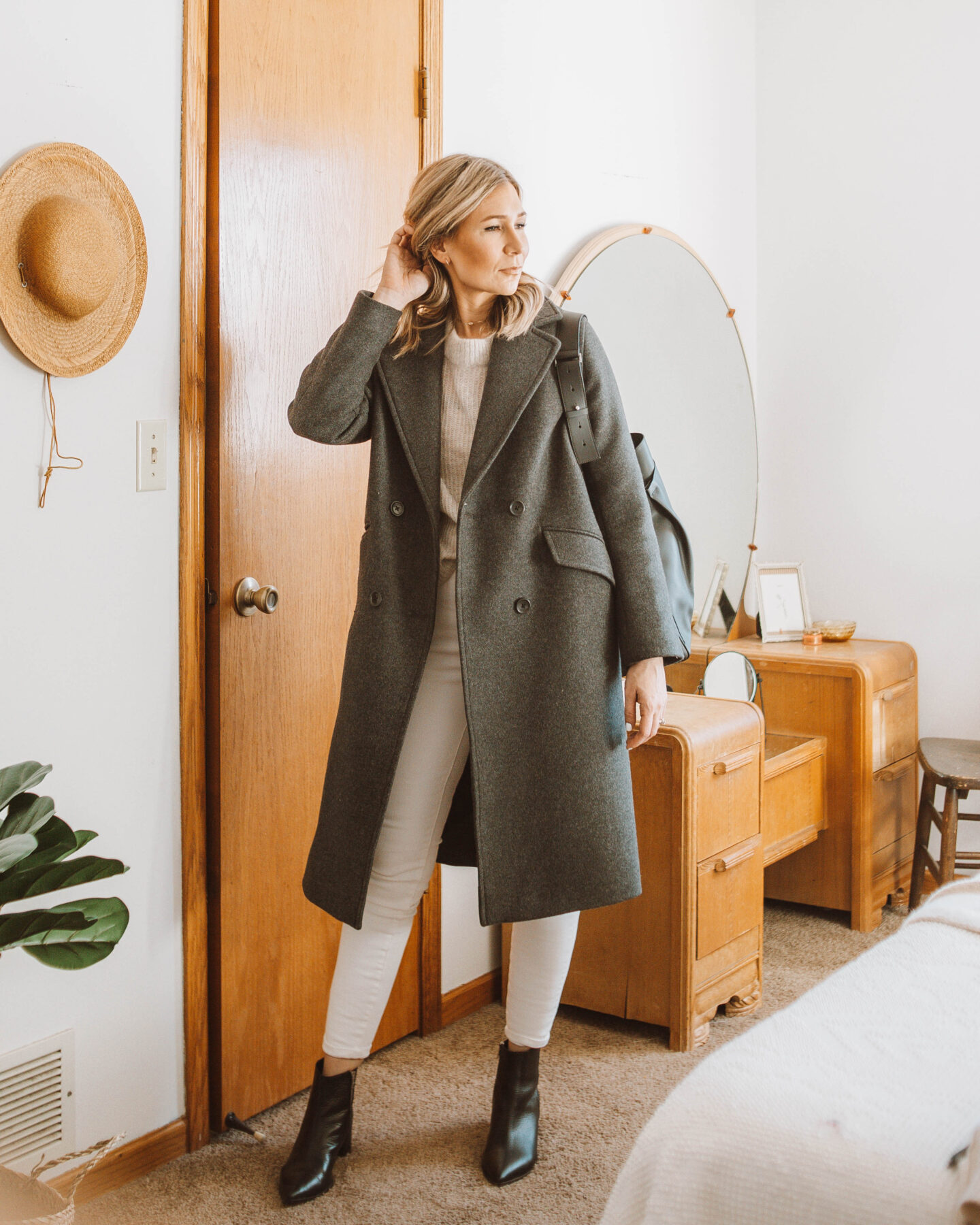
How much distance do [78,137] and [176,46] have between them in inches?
Answer: 9.7

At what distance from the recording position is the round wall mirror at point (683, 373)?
2637 mm

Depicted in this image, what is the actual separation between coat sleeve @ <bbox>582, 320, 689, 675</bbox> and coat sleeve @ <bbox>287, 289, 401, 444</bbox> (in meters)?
0.31

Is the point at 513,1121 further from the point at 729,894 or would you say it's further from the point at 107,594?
the point at 107,594

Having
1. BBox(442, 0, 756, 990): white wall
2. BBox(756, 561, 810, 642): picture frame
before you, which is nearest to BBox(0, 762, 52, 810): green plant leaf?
BBox(442, 0, 756, 990): white wall

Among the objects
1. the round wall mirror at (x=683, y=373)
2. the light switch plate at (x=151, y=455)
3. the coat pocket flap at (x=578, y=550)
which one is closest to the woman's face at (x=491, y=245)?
the coat pocket flap at (x=578, y=550)

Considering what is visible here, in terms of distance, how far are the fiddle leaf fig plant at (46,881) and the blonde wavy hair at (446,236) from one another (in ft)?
2.69

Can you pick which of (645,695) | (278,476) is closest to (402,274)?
(278,476)

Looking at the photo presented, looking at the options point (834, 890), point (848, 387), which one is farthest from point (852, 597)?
point (834, 890)

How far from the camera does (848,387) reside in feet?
10.4

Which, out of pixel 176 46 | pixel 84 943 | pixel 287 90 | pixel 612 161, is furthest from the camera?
pixel 612 161

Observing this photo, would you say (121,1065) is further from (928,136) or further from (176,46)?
(928,136)

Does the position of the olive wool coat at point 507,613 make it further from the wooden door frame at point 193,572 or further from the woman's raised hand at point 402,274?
the wooden door frame at point 193,572

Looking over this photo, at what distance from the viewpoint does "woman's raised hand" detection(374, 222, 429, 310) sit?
158cm

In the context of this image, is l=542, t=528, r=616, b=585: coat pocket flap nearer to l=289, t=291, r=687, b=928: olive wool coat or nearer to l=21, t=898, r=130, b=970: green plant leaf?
l=289, t=291, r=687, b=928: olive wool coat
